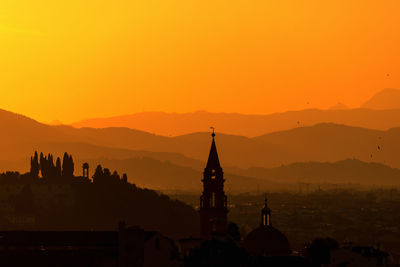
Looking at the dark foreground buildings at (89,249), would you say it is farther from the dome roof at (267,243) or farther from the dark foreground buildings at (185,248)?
the dome roof at (267,243)

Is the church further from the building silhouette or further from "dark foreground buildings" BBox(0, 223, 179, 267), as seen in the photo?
"dark foreground buildings" BBox(0, 223, 179, 267)

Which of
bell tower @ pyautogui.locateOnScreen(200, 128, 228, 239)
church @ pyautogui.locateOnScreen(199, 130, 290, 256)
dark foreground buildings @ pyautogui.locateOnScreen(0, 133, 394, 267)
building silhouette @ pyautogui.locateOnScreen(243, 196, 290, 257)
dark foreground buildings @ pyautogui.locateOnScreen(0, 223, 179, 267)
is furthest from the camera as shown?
bell tower @ pyautogui.locateOnScreen(200, 128, 228, 239)

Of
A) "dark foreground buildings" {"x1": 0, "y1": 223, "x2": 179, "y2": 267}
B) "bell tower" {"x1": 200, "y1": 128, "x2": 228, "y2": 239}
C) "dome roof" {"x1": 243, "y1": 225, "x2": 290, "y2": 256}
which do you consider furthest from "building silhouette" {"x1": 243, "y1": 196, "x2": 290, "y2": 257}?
"dark foreground buildings" {"x1": 0, "y1": 223, "x2": 179, "y2": 267}

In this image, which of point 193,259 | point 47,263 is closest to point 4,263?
point 47,263

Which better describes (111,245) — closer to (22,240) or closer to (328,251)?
(22,240)

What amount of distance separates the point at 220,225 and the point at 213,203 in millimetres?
3257

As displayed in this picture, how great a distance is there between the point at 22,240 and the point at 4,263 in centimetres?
928

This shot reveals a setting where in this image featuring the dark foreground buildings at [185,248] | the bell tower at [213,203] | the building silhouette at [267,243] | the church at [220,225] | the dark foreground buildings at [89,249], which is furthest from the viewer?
the bell tower at [213,203]

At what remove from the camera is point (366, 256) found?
154250 mm

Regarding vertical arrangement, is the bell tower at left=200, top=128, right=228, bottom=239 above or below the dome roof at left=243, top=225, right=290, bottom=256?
above

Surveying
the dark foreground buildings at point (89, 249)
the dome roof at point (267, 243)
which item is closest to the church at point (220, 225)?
the dome roof at point (267, 243)

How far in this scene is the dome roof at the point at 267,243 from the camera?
134675 mm

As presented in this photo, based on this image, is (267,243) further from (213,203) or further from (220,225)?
(213,203)

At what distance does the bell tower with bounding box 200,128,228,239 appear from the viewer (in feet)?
455
